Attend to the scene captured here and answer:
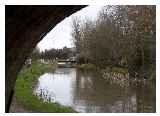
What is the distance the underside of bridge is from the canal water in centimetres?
318

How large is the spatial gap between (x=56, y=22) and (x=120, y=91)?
5027mm

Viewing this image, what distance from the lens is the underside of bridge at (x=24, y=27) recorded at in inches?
37.7

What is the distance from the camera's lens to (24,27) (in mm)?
1085

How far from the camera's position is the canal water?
4.76 meters

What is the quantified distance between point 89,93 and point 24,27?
16.2 ft

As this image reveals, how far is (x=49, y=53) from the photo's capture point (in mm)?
1611

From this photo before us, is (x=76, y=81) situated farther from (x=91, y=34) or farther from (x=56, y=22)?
(x=56, y=22)
